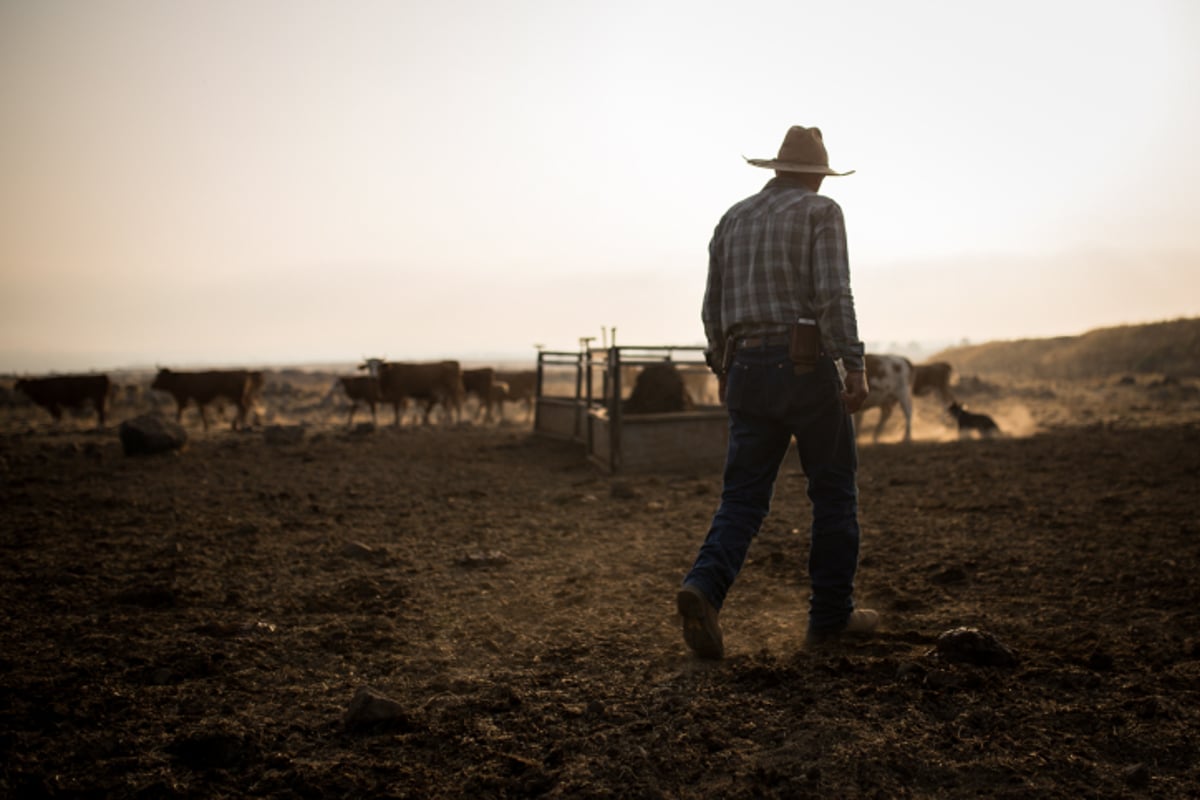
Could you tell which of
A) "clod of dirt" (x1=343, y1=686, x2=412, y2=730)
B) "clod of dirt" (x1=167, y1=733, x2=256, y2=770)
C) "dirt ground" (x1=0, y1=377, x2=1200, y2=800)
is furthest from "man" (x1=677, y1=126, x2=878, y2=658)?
"clod of dirt" (x1=167, y1=733, x2=256, y2=770)

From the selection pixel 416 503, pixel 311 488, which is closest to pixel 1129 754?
pixel 416 503

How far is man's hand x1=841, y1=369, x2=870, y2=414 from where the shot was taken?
9.83ft

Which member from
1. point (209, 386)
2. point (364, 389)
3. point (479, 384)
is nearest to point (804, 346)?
point (364, 389)

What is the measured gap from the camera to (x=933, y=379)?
18094 millimetres

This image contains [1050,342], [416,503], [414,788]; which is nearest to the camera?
[414,788]

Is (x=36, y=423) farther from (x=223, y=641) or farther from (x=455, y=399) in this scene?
(x=223, y=641)

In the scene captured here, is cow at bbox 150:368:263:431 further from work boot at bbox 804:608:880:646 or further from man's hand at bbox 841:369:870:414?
man's hand at bbox 841:369:870:414

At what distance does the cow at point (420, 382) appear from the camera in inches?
802

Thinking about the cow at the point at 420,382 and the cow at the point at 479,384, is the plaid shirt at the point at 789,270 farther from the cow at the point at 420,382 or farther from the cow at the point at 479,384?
the cow at the point at 479,384

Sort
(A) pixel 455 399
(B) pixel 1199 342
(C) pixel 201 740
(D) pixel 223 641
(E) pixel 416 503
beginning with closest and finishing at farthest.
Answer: (C) pixel 201 740
(D) pixel 223 641
(E) pixel 416 503
(A) pixel 455 399
(B) pixel 1199 342

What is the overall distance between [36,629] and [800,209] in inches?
160

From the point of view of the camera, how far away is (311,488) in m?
8.44

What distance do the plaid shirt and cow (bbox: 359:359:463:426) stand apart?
17496mm

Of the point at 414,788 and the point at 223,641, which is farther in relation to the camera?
the point at 223,641
